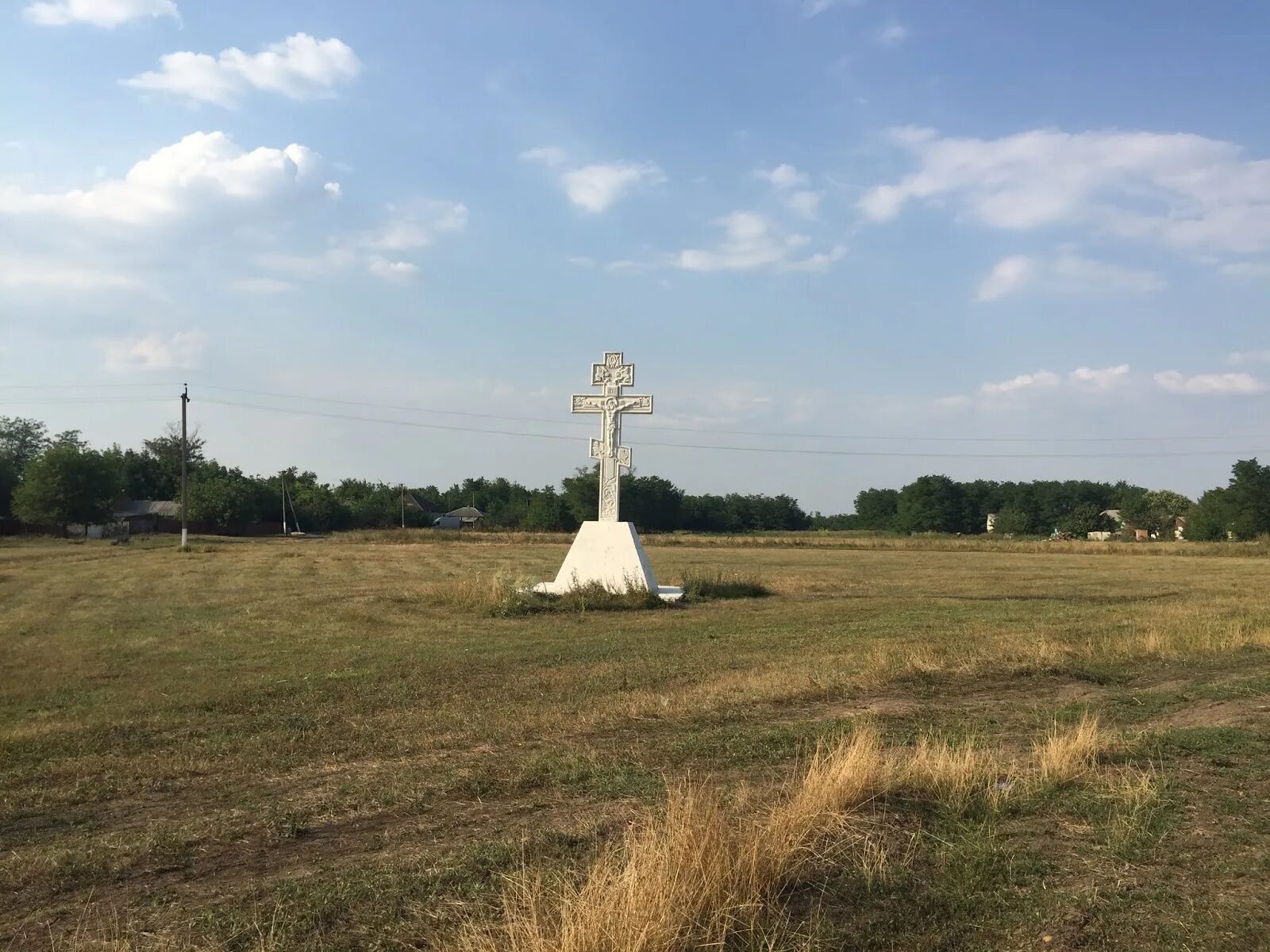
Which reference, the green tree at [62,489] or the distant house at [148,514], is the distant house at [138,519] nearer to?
the distant house at [148,514]

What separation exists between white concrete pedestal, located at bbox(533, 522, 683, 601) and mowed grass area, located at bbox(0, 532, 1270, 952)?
4.96 metres

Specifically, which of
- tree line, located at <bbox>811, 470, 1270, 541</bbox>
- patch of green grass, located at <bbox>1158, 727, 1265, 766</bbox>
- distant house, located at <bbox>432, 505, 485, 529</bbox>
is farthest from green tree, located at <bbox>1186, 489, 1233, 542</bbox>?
patch of green grass, located at <bbox>1158, 727, 1265, 766</bbox>

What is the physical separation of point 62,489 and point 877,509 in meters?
92.3

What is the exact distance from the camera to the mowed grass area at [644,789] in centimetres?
387

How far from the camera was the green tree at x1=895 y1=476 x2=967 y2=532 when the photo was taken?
10844 cm

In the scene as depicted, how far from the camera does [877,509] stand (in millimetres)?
127188

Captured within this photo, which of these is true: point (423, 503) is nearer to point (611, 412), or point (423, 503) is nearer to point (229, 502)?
point (229, 502)

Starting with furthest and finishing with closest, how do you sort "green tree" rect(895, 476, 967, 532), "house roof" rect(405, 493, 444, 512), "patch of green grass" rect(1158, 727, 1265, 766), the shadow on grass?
"house roof" rect(405, 493, 444, 512), "green tree" rect(895, 476, 967, 532), the shadow on grass, "patch of green grass" rect(1158, 727, 1265, 766)

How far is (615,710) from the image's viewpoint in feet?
28.4

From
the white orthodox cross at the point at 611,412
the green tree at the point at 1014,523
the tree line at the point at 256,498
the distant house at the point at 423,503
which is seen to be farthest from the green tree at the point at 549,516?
the white orthodox cross at the point at 611,412

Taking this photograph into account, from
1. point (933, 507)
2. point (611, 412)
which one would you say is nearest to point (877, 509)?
point (933, 507)

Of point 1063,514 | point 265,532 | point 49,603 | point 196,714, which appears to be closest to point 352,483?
point 265,532

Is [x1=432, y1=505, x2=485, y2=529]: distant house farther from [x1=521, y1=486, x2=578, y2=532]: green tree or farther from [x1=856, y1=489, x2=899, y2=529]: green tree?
[x1=856, y1=489, x2=899, y2=529]: green tree

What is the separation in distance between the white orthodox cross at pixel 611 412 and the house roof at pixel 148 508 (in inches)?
2946
